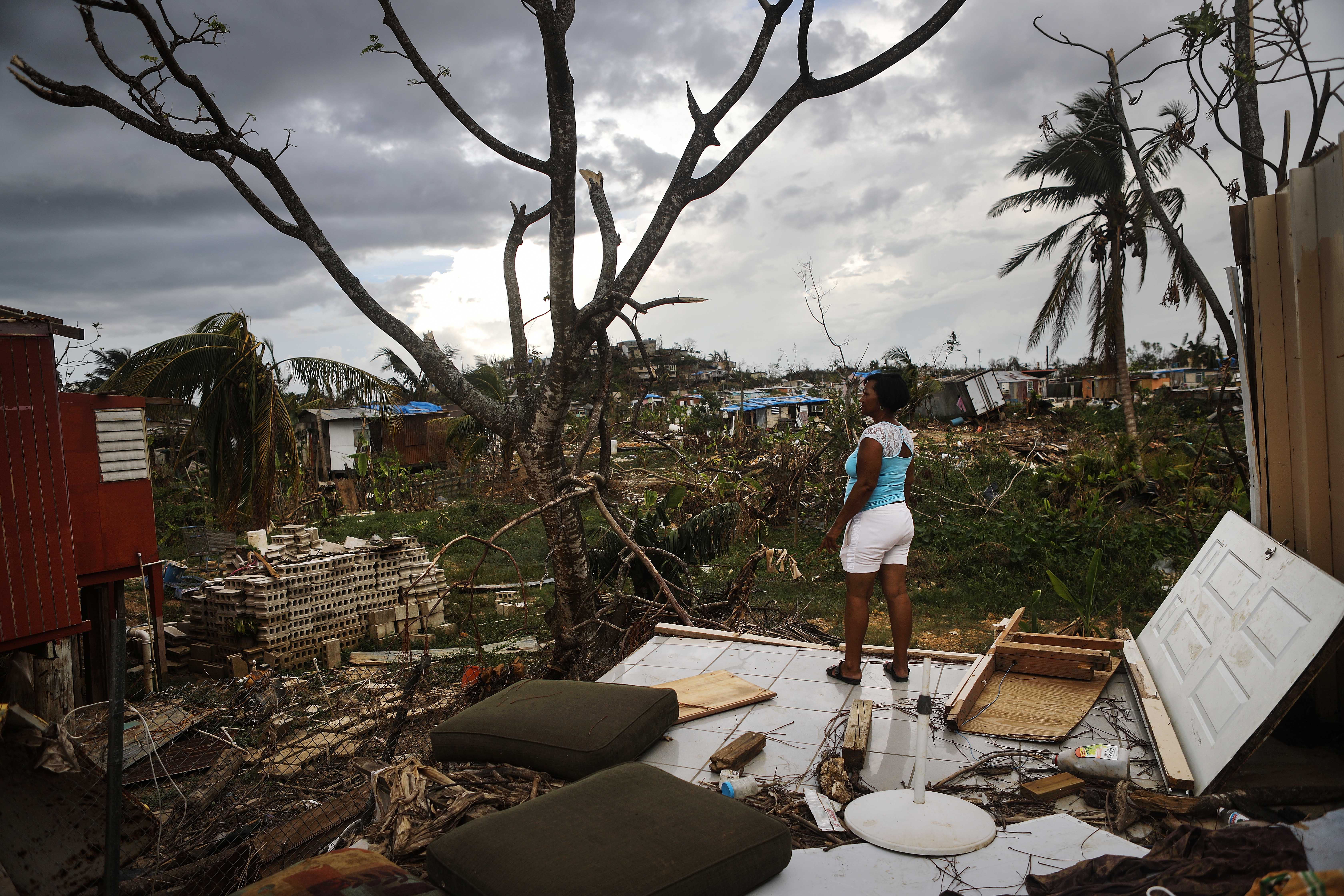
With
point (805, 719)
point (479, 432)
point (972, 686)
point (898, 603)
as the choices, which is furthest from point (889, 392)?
point (479, 432)

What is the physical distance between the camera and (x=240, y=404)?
11.1 metres

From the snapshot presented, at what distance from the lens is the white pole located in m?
2.88

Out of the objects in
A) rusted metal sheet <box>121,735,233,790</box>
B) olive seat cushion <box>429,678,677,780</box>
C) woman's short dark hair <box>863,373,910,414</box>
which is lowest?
rusted metal sheet <box>121,735,233,790</box>

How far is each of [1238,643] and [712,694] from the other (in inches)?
100

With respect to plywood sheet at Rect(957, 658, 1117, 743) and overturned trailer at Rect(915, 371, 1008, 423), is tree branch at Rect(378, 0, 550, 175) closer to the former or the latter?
plywood sheet at Rect(957, 658, 1117, 743)

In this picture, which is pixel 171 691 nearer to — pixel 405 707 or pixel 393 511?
pixel 405 707

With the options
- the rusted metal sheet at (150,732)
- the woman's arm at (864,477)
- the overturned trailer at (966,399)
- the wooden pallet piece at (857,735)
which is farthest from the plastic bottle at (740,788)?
the overturned trailer at (966,399)

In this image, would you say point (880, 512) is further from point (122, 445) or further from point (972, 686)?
point (122, 445)

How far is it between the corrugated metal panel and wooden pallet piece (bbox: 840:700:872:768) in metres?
6.64

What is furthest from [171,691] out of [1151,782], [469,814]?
[1151,782]

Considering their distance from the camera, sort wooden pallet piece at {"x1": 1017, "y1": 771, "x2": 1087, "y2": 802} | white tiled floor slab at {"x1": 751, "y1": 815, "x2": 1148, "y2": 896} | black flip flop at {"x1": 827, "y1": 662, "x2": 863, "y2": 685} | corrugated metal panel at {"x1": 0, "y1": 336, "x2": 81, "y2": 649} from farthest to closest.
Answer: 1. corrugated metal panel at {"x1": 0, "y1": 336, "x2": 81, "y2": 649}
2. black flip flop at {"x1": 827, "y1": 662, "x2": 863, "y2": 685}
3. wooden pallet piece at {"x1": 1017, "y1": 771, "x2": 1087, "y2": 802}
4. white tiled floor slab at {"x1": 751, "y1": 815, "x2": 1148, "y2": 896}

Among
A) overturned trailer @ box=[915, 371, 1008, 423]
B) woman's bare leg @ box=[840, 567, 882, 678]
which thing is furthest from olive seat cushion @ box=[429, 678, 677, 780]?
overturned trailer @ box=[915, 371, 1008, 423]

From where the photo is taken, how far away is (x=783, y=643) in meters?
5.49

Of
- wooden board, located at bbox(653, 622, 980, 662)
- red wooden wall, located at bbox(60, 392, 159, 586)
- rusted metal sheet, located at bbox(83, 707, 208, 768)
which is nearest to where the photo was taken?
wooden board, located at bbox(653, 622, 980, 662)
